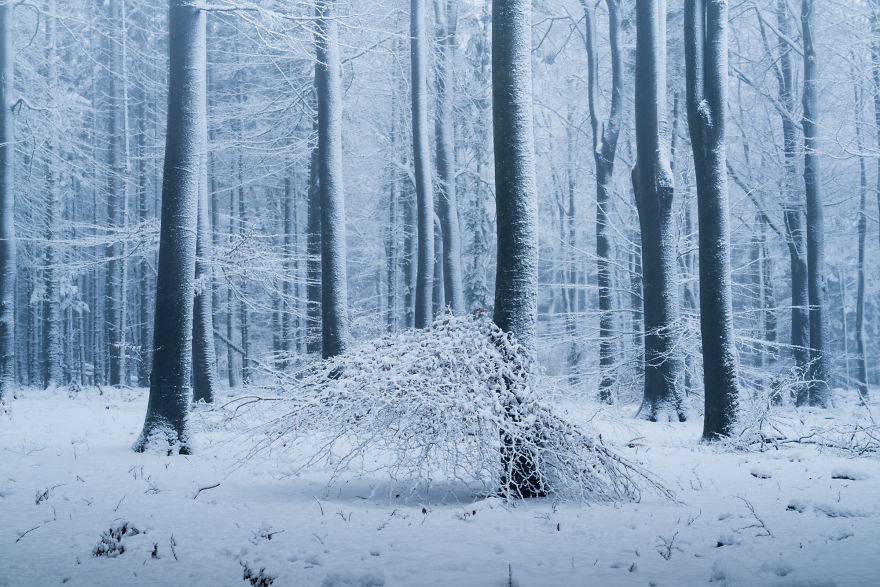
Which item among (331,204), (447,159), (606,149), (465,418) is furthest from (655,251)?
(447,159)

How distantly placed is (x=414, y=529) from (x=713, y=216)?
6.04 meters

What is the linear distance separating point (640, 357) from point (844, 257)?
61.7 feet

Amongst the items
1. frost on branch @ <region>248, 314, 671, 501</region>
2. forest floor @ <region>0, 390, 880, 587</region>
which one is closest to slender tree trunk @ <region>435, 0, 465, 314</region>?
frost on branch @ <region>248, 314, 671, 501</region>

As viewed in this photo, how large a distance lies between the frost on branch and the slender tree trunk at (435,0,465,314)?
8699mm

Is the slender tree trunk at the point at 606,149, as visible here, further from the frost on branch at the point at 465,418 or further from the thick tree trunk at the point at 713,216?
the frost on branch at the point at 465,418

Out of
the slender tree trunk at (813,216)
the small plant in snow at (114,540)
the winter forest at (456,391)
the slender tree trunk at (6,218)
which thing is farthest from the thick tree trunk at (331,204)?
the slender tree trunk at (813,216)

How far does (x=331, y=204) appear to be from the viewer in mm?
11031

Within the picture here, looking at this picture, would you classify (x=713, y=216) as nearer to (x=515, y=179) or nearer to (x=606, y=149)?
(x=515, y=179)

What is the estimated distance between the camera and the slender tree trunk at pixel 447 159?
15859 millimetres

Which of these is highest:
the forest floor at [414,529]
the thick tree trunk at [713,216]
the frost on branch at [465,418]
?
the thick tree trunk at [713,216]

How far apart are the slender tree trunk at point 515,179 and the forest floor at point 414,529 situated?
1.81 metres

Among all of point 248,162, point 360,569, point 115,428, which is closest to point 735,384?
point 360,569

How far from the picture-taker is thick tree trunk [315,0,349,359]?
10789 mm

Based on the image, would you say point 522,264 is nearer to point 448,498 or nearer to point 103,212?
point 448,498
